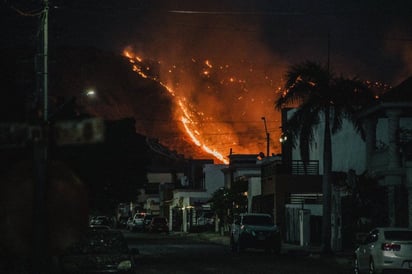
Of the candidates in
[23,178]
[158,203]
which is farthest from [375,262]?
[158,203]

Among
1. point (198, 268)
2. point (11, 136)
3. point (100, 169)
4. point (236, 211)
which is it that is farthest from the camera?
point (236, 211)

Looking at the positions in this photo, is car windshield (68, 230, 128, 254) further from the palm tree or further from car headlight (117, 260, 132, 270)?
the palm tree

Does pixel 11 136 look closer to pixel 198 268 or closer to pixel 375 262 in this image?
pixel 375 262

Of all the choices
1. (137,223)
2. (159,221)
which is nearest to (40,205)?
(159,221)

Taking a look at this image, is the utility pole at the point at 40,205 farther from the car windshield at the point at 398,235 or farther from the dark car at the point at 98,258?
the car windshield at the point at 398,235

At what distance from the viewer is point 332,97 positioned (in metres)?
39.1

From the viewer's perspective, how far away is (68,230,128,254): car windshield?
22.3 meters

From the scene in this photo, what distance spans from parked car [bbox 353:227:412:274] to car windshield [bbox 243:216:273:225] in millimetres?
18541

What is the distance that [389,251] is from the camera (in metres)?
23.8

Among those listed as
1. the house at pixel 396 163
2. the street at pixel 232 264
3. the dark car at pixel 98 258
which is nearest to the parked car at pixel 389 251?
the street at pixel 232 264

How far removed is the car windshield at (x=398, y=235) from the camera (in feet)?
79.4

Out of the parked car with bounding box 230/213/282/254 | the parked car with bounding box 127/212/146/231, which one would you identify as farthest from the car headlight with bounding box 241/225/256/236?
the parked car with bounding box 127/212/146/231

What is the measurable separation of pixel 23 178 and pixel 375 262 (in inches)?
584

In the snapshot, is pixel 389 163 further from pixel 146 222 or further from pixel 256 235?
pixel 146 222
